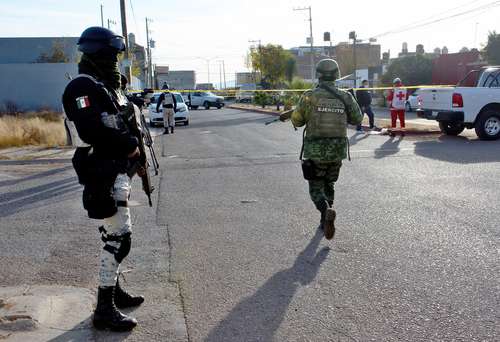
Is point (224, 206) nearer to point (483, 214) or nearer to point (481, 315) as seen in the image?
point (483, 214)

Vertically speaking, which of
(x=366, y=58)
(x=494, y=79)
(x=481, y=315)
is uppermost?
(x=366, y=58)

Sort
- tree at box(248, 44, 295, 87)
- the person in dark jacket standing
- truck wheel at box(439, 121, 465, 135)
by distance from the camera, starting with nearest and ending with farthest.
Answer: truck wheel at box(439, 121, 465, 135)
the person in dark jacket standing
tree at box(248, 44, 295, 87)

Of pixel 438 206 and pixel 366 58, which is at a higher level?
pixel 366 58

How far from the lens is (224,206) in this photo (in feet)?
23.9

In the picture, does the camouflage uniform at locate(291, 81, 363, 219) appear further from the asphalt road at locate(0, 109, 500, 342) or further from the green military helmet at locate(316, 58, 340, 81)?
the asphalt road at locate(0, 109, 500, 342)

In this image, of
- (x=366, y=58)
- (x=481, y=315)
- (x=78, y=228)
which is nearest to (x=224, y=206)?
(x=78, y=228)

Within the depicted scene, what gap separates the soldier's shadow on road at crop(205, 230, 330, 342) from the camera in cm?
345

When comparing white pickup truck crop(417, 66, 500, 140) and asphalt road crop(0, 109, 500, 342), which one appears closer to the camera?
asphalt road crop(0, 109, 500, 342)

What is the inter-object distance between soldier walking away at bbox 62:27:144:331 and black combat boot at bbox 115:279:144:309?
0.72 ft

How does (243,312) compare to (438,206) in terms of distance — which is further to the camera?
(438,206)

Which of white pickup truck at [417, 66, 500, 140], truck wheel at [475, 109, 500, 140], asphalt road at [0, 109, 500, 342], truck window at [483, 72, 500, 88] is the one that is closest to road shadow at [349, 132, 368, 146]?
white pickup truck at [417, 66, 500, 140]

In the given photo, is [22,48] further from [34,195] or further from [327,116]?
[327,116]

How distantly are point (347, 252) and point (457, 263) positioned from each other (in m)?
0.97

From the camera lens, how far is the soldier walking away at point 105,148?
3.31 m
